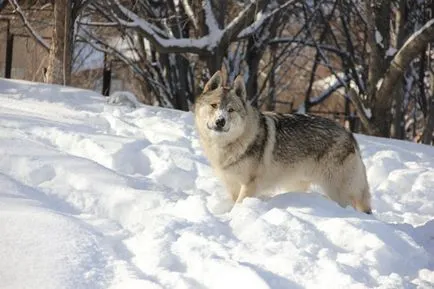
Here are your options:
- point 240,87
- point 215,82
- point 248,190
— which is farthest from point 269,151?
point 215,82

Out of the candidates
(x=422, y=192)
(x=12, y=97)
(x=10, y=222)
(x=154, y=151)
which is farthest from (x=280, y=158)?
(x=12, y=97)

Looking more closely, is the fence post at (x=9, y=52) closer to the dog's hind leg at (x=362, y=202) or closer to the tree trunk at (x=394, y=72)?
the tree trunk at (x=394, y=72)

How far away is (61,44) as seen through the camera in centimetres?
1136

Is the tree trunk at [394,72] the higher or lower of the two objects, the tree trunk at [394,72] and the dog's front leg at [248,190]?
the higher

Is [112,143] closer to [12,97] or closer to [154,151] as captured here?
[154,151]

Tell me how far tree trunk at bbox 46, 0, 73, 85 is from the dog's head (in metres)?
6.35

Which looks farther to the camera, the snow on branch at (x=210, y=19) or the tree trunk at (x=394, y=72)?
the snow on branch at (x=210, y=19)

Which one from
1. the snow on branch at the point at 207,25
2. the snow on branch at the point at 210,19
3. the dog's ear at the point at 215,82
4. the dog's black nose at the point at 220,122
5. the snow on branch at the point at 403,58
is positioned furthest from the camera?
the snow on branch at the point at 210,19

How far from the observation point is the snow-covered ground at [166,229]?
3.58m

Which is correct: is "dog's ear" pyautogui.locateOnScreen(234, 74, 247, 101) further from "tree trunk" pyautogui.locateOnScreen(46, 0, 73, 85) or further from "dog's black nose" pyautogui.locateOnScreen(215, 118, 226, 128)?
"tree trunk" pyautogui.locateOnScreen(46, 0, 73, 85)

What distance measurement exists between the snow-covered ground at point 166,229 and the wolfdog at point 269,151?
1.41ft

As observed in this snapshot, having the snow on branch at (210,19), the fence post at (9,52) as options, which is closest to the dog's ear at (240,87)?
the snow on branch at (210,19)

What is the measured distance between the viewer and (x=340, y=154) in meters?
6.02

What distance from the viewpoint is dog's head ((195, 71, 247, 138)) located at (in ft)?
18.7
